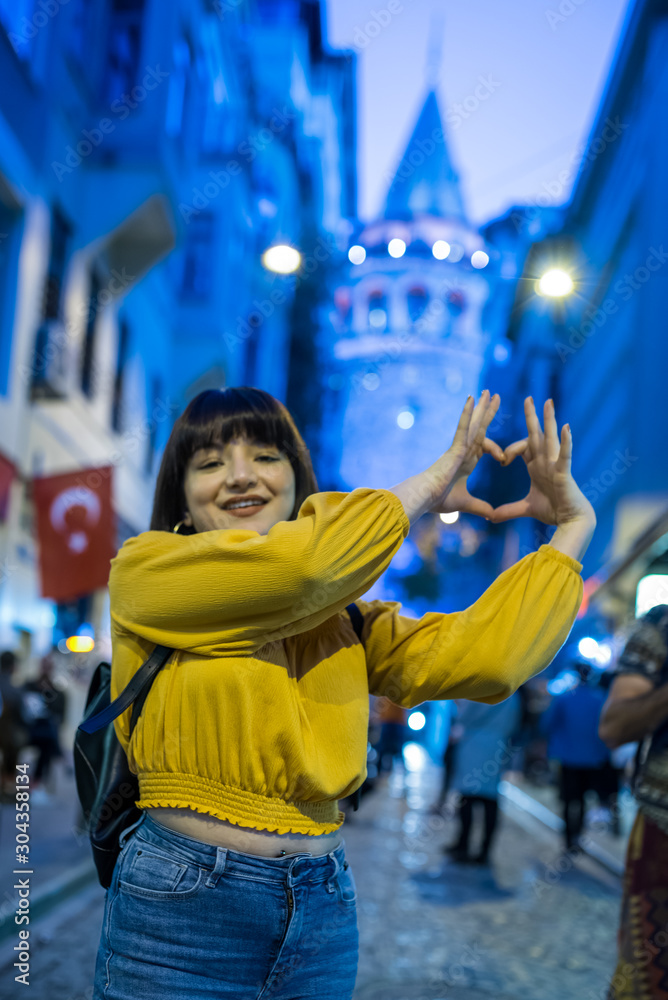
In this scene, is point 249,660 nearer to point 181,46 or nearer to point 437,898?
point 437,898

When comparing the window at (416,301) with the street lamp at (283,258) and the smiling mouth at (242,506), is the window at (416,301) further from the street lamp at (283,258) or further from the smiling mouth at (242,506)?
the smiling mouth at (242,506)

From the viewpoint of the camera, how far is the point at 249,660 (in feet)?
6.33

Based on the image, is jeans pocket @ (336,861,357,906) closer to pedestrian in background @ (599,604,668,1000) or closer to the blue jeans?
the blue jeans

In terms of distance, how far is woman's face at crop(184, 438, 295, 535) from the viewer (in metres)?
2.19

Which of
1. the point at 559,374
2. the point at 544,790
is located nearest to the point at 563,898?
the point at 544,790

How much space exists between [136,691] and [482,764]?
7.85 meters

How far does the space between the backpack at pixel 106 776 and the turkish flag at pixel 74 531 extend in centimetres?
587

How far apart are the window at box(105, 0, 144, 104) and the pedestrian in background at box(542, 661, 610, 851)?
40.1ft

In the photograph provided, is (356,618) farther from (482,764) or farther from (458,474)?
(482,764)

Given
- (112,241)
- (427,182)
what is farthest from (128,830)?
(427,182)

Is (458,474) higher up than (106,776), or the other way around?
(458,474)

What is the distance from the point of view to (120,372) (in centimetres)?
1848

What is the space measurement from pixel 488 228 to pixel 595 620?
176 feet

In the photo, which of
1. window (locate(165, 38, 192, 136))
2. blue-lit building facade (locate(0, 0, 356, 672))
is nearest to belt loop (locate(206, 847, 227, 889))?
blue-lit building facade (locate(0, 0, 356, 672))
